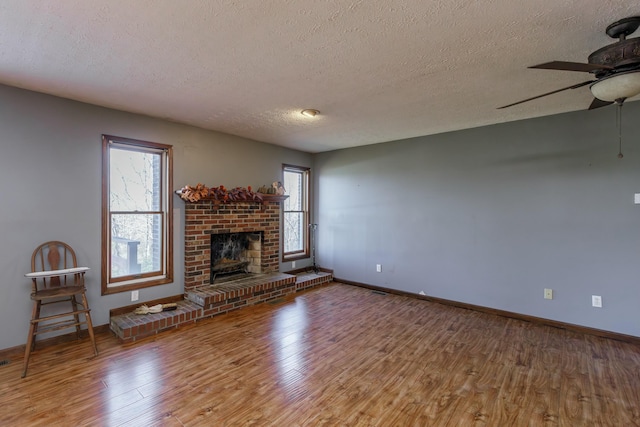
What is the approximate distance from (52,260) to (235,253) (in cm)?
232

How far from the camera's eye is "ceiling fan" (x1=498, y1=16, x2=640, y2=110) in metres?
1.71

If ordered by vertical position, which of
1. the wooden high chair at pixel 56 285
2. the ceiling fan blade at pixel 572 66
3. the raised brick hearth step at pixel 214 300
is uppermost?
the ceiling fan blade at pixel 572 66

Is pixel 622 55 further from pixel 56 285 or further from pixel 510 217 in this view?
pixel 56 285

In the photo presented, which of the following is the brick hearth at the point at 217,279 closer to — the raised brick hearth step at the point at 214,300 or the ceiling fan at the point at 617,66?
the raised brick hearth step at the point at 214,300

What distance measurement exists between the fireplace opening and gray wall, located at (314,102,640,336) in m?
1.68

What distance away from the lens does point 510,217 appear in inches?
152

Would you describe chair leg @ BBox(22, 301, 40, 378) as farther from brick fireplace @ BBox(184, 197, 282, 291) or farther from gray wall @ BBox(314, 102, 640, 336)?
gray wall @ BBox(314, 102, 640, 336)

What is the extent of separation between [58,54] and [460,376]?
398 centimetres

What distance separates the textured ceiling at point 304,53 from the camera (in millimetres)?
1695

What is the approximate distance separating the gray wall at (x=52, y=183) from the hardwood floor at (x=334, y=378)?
616 millimetres

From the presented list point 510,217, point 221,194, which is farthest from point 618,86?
point 221,194

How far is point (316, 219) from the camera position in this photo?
6039 mm

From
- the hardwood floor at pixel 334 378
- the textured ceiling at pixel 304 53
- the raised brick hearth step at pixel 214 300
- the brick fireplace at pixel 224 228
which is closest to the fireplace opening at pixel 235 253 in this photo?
the brick fireplace at pixel 224 228

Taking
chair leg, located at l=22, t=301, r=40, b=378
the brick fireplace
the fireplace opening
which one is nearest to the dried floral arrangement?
the brick fireplace
